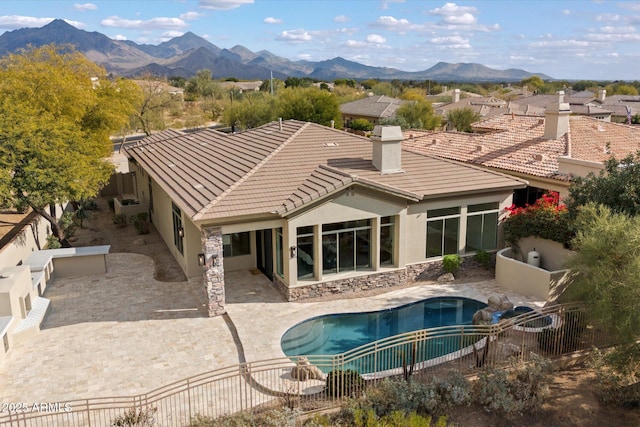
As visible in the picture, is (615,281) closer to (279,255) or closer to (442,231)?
(442,231)

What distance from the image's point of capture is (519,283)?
59.7 ft

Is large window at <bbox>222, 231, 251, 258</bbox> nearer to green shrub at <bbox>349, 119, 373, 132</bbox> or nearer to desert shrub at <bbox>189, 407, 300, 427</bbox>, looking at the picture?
desert shrub at <bbox>189, 407, 300, 427</bbox>

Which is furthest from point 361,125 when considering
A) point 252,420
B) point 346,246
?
point 252,420

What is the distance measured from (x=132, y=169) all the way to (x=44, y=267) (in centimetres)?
1501

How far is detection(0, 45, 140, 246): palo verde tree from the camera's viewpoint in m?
19.4

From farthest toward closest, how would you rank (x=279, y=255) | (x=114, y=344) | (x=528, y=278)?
(x=279, y=255) → (x=528, y=278) → (x=114, y=344)

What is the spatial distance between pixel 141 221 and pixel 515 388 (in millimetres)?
19781

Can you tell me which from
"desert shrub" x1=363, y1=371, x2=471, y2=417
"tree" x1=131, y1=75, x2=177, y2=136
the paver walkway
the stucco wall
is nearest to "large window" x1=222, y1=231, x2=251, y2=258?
the paver walkway

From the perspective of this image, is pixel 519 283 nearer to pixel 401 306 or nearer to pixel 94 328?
pixel 401 306

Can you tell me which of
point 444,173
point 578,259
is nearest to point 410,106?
point 444,173

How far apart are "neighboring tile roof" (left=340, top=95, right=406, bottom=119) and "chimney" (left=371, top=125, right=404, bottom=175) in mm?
42048

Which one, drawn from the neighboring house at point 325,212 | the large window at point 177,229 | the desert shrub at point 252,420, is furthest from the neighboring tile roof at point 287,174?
the desert shrub at point 252,420

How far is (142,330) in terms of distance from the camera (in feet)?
50.0

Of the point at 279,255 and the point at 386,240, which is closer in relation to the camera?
the point at 279,255
